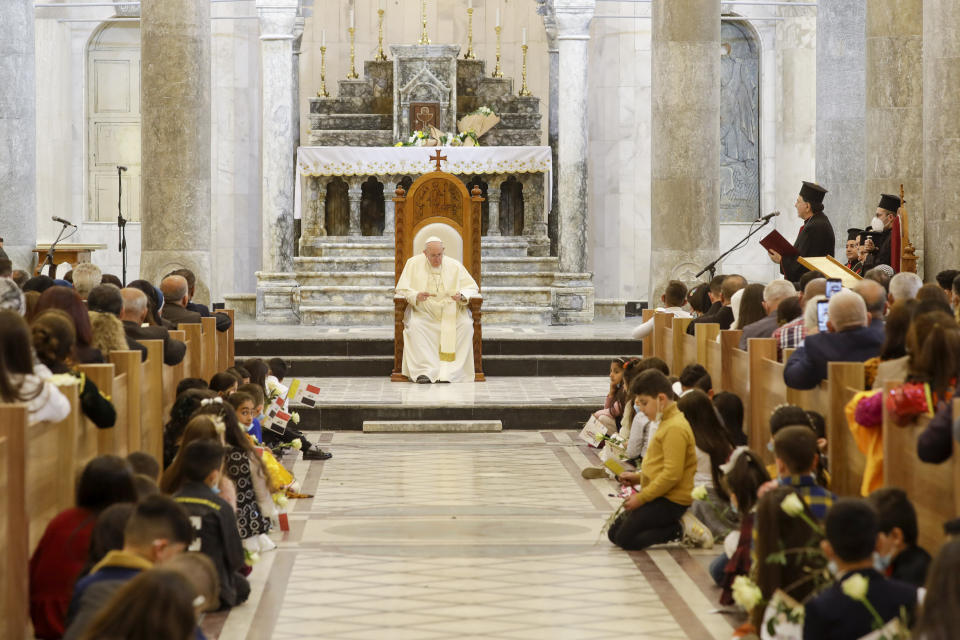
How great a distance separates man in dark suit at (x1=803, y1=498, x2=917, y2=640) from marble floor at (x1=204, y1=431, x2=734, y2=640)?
1427 millimetres

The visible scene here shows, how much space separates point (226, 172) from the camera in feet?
63.9

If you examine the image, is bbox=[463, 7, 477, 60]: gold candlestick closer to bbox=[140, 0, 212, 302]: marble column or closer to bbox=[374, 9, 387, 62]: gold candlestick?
bbox=[374, 9, 387, 62]: gold candlestick

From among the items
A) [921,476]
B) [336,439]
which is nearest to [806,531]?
[921,476]

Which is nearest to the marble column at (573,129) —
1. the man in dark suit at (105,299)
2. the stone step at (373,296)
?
the stone step at (373,296)

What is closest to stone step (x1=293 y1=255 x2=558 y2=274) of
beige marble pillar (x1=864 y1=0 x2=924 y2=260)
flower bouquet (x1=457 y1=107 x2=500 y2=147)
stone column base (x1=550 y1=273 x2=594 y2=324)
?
stone column base (x1=550 y1=273 x2=594 y2=324)

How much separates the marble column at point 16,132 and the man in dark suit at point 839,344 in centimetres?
950

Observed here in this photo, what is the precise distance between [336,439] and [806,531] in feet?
21.0

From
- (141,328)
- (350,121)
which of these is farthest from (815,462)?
(350,121)

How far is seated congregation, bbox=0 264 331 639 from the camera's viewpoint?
382 cm

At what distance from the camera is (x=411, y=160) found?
57.9ft

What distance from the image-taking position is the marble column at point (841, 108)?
15.4m

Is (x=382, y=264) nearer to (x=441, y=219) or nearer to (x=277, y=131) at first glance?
(x=277, y=131)

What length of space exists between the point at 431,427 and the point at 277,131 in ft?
28.1

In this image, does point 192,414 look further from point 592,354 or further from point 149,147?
point 592,354
